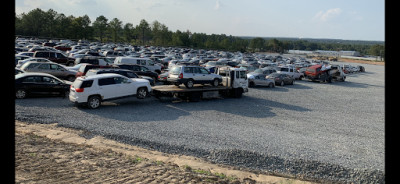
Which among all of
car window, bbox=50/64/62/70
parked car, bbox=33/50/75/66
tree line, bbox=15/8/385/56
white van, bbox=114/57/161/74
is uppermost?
tree line, bbox=15/8/385/56

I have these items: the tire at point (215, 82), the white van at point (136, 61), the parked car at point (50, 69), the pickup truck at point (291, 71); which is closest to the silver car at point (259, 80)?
the pickup truck at point (291, 71)

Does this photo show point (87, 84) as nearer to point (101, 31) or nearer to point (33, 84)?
point (33, 84)

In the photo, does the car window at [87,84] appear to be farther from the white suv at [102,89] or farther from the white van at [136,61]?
the white van at [136,61]

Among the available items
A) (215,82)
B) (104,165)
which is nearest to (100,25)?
(215,82)

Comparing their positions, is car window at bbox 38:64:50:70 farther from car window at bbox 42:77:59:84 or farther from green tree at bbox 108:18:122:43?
green tree at bbox 108:18:122:43

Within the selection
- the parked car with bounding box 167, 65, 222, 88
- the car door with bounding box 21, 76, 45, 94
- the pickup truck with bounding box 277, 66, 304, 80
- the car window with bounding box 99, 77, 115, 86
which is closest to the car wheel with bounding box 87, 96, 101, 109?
the car window with bounding box 99, 77, 115, 86

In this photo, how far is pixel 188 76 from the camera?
21125 millimetres

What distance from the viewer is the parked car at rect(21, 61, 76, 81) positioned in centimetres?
2250

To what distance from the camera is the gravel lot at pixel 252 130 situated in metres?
11.3

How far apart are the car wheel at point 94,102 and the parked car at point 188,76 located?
5245 mm

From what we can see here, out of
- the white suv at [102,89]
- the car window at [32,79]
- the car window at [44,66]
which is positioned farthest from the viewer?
the car window at [44,66]

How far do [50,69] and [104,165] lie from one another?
16071 mm

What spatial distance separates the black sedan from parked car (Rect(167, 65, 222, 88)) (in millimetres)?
6602
